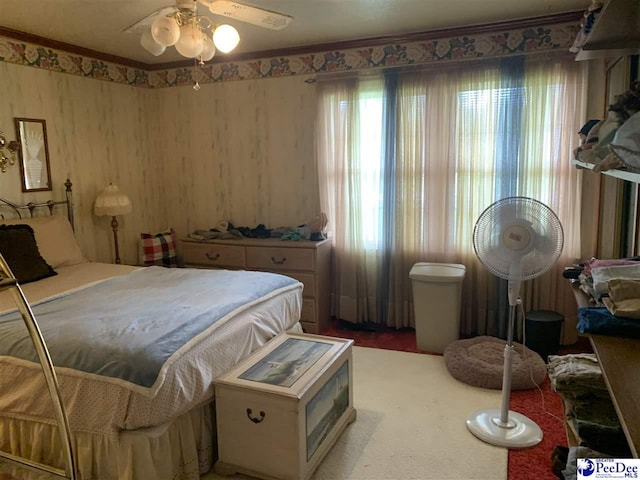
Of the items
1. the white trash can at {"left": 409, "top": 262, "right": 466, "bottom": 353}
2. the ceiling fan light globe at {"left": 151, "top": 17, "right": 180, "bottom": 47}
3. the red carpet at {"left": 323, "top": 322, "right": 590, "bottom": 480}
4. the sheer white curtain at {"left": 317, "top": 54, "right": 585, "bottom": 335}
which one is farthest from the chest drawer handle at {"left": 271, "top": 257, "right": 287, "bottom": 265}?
the ceiling fan light globe at {"left": 151, "top": 17, "right": 180, "bottom": 47}

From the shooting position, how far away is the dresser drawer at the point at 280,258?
3.90 m

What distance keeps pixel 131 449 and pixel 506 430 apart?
1.81 metres

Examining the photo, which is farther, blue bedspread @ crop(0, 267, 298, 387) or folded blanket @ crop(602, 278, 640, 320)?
blue bedspread @ crop(0, 267, 298, 387)

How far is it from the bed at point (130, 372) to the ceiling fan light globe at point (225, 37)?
128 cm

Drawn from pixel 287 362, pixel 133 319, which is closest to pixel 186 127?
pixel 133 319

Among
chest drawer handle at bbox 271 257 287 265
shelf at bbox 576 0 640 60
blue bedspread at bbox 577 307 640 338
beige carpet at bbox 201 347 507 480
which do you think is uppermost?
shelf at bbox 576 0 640 60

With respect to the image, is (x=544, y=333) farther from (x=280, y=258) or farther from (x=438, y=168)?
(x=280, y=258)

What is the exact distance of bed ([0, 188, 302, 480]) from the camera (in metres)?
1.86

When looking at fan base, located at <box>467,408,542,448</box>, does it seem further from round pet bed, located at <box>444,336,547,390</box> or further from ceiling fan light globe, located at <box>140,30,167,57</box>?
ceiling fan light globe, located at <box>140,30,167,57</box>

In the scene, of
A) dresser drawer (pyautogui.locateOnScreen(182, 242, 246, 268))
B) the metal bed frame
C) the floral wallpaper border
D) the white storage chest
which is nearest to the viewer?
the metal bed frame

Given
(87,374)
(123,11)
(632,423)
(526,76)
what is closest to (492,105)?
(526,76)

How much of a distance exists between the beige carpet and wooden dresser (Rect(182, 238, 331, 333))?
0.73 metres

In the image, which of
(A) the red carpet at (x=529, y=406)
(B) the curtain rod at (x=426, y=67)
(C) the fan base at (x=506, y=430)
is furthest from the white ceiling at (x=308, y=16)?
(C) the fan base at (x=506, y=430)

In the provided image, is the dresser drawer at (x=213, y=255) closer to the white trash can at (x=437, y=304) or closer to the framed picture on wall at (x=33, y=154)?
the framed picture on wall at (x=33, y=154)
